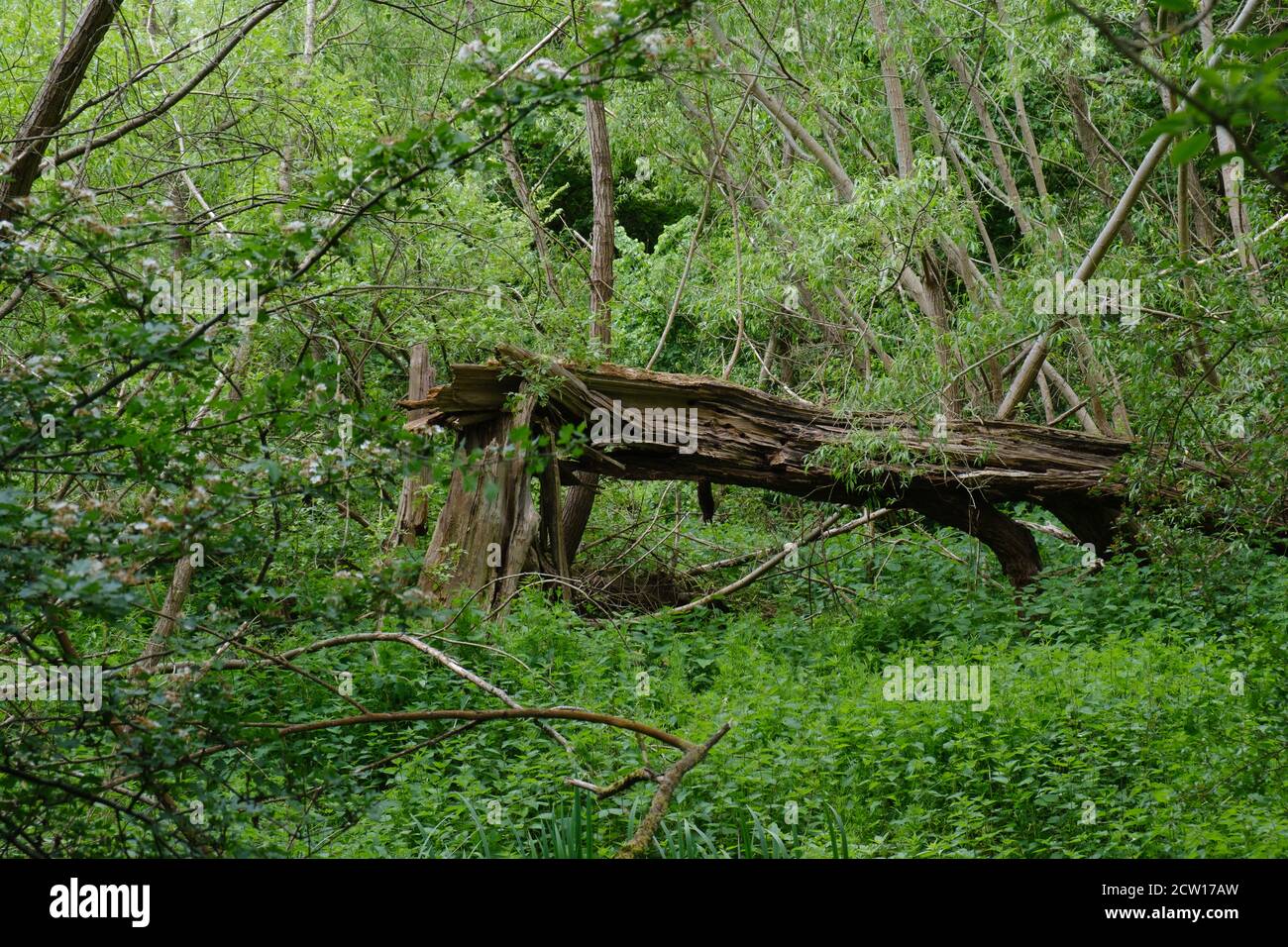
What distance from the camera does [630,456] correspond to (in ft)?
28.5

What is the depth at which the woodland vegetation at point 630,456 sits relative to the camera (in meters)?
3.08

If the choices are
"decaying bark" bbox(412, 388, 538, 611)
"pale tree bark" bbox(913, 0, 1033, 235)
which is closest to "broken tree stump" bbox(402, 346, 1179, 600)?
"decaying bark" bbox(412, 388, 538, 611)

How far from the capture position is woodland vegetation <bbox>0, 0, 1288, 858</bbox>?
3082mm

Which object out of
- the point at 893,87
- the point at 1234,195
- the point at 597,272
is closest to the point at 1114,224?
the point at 1234,195

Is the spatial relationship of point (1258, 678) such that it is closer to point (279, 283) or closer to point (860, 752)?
point (860, 752)

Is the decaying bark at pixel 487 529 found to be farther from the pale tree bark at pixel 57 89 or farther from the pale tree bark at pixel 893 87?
the pale tree bark at pixel 893 87

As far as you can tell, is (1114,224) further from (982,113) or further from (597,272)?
(597,272)

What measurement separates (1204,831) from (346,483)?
11.4ft

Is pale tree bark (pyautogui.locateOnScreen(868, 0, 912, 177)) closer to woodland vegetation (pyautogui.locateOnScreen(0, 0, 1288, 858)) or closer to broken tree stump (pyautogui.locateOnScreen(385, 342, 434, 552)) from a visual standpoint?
woodland vegetation (pyautogui.locateOnScreen(0, 0, 1288, 858))

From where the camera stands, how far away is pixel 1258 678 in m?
6.15

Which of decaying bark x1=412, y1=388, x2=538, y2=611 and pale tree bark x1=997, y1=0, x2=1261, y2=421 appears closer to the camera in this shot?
pale tree bark x1=997, y1=0, x2=1261, y2=421

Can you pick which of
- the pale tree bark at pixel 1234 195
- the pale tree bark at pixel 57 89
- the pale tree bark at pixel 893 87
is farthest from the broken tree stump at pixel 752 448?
the pale tree bark at pixel 57 89

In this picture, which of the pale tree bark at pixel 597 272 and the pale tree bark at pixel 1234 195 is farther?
the pale tree bark at pixel 597 272
